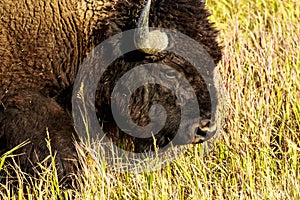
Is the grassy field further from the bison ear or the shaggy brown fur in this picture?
the bison ear

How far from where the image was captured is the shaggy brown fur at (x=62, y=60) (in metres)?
4.86

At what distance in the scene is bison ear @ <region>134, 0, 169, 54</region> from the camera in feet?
16.3

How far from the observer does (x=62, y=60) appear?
5027 millimetres

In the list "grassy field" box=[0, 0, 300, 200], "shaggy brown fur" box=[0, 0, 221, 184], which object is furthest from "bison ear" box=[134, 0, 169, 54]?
"grassy field" box=[0, 0, 300, 200]

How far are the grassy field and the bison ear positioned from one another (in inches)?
26.0

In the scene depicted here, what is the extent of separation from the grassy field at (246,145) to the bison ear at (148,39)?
2.16ft

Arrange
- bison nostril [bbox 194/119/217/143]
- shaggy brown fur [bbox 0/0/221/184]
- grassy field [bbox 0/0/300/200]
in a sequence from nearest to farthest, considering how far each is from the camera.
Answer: grassy field [bbox 0/0/300/200]
shaggy brown fur [bbox 0/0/221/184]
bison nostril [bbox 194/119/217/143]

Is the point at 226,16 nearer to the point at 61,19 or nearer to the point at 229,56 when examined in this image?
the point at 229,56

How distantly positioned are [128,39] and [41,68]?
55 centimetres

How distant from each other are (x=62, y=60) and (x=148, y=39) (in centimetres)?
53

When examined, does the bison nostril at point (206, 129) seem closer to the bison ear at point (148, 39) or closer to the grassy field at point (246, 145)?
the grassy field at point (246, 145)

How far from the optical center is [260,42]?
21.3ft

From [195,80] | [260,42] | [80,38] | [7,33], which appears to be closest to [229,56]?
[260,42]

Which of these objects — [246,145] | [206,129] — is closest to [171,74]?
[206,129]
